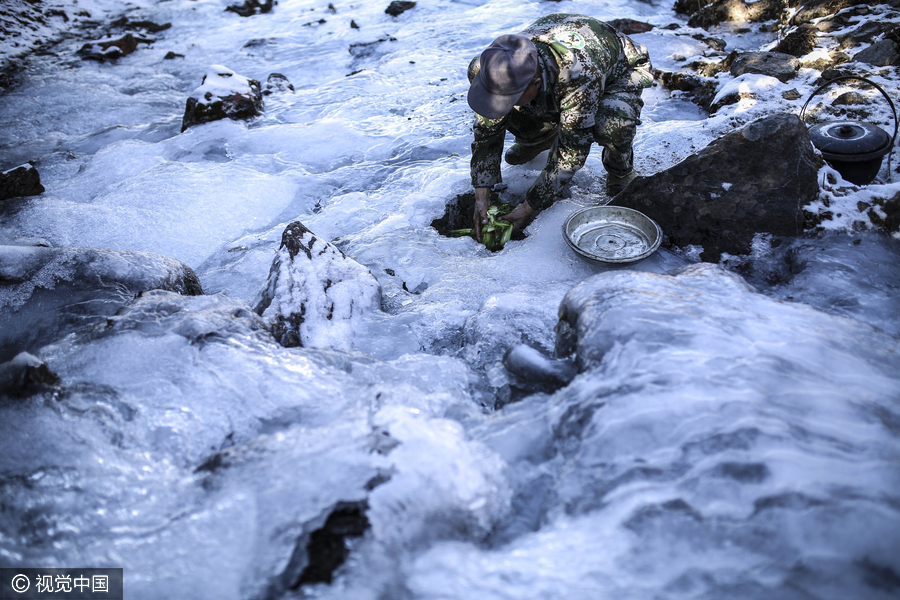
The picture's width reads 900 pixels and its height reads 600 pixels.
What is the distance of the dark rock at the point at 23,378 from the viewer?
80.7 inches

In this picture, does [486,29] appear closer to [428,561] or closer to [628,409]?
[628,409]

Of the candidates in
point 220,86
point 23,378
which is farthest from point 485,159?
point 220,86

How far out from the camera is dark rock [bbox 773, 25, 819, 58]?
227 inches

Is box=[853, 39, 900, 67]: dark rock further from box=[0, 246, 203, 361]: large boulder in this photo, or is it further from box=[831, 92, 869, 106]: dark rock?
box=[0, 246, 203, 361]: large boulder

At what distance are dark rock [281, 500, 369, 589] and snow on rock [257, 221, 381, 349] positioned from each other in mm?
1262

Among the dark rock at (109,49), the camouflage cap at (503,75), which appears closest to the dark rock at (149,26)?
the dark rock at (109,49)

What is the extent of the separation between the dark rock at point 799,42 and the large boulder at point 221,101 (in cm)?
658

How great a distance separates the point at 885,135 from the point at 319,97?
595 cm

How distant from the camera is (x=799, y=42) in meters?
5.80

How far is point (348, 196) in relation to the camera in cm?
462

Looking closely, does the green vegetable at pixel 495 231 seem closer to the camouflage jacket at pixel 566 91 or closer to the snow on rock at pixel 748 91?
the camouflage jacket at pixel 566 91

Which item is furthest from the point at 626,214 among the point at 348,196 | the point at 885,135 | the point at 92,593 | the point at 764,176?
the point at 92,593

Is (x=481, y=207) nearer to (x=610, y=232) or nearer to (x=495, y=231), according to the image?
(x=495, y=231)
